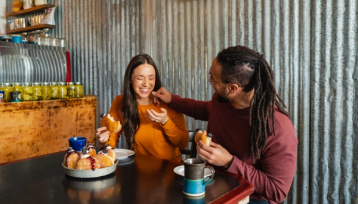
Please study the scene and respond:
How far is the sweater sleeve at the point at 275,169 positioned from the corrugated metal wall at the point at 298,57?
98 cm

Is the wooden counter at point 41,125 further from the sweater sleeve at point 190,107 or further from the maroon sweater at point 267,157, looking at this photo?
the maroon sweater at point 267,157

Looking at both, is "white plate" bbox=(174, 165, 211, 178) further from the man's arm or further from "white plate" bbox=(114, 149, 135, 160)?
the man's arm

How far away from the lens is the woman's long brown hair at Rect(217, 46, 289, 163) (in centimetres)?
162

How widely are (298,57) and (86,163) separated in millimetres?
1877

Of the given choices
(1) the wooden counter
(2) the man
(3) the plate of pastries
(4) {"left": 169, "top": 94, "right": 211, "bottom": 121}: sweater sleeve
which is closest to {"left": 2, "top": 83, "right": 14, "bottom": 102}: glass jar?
(1) the wooden counter

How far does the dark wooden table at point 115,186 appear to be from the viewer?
49.3 inches

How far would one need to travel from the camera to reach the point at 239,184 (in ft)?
4.68

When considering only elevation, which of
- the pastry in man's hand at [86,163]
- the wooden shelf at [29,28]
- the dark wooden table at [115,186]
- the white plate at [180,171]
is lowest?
the dark wooden table at [115,186]

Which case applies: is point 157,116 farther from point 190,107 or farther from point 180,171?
point 180,171

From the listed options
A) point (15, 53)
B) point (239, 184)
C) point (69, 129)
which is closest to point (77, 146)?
point (239, 184)

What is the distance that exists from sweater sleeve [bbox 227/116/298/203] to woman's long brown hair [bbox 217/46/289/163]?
0.07m

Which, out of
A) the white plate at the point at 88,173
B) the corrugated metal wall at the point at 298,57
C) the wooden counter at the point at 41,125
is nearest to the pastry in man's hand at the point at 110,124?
the white plate at the point at 88,173

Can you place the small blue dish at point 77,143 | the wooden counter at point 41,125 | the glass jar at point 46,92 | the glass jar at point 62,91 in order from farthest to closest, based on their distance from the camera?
1. the glass jar at point 62,91
2. the glass jar at point 46,92
3. the wooden counter at point 41,125
4. the small blue dish at point 77,143

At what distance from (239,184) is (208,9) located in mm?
2113
